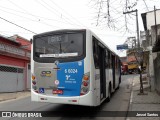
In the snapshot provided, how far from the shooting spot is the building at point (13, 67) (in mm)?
22336

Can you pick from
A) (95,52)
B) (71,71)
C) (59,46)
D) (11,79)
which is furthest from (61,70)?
(11,79)

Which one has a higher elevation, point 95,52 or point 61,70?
point 95,52

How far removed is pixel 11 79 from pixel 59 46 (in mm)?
16046

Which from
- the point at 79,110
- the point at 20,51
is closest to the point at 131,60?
the point at 20,51

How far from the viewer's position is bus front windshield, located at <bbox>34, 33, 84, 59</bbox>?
28.8 ft

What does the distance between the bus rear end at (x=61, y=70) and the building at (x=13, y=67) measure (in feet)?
44.4

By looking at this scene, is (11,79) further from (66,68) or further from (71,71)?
(71,71)

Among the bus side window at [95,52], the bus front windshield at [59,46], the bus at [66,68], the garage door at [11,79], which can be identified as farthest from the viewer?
the garage door at [11,79]

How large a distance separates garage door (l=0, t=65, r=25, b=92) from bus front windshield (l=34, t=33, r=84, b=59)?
45.4 feet

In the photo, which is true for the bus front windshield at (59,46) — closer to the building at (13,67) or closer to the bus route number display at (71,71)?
the bus route number display at (71,71)

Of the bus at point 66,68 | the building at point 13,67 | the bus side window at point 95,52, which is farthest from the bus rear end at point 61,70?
the building at point 13,67

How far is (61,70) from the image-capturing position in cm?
880

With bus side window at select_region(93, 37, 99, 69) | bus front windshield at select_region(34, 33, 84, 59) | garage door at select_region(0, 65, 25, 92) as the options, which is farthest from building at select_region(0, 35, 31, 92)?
bus side window at select_region(93, 37, 99, 69)

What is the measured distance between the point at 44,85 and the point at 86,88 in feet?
5.41
